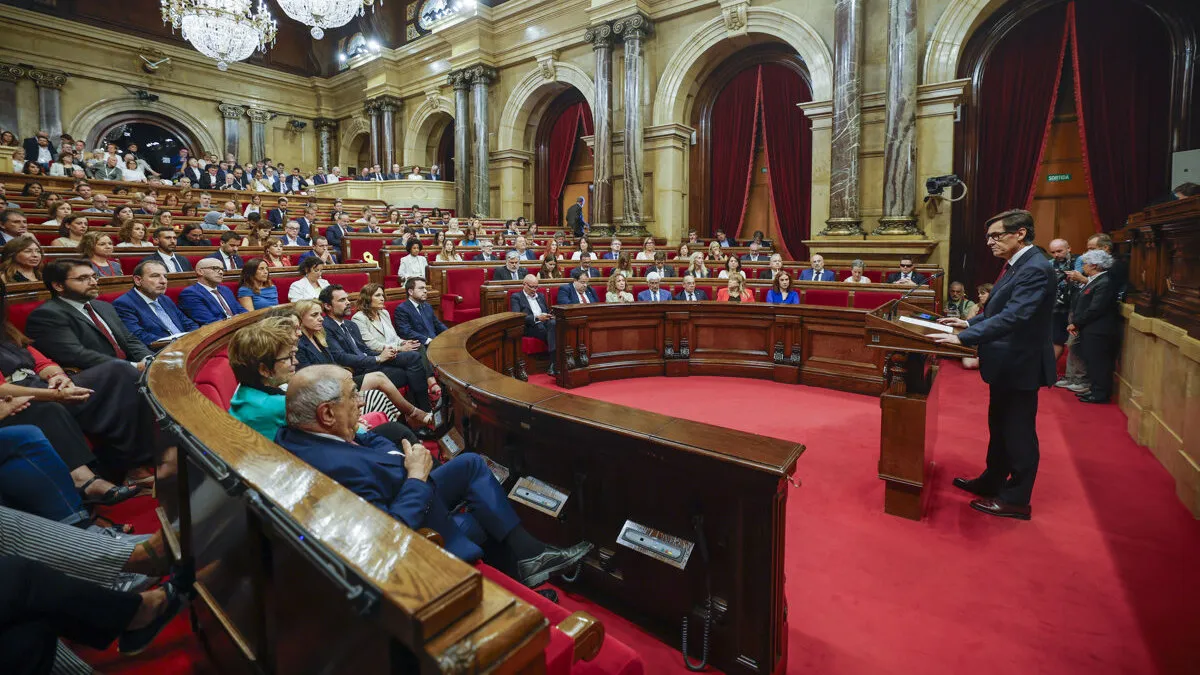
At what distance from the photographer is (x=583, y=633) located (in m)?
1.15

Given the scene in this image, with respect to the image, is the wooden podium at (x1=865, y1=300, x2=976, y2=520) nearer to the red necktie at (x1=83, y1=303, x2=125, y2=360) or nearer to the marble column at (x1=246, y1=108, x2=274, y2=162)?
the red necktie at (x1=83, y1=303, x2=125, y2=360)

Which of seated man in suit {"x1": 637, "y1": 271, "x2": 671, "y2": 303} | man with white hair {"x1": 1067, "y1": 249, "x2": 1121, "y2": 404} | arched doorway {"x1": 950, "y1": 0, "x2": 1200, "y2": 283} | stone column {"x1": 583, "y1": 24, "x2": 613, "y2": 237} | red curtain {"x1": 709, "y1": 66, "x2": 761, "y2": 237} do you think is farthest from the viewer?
stone column {"x1": 583, "y1": 24, "x2": 613, "y2": 237}

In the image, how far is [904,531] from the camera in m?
2.53

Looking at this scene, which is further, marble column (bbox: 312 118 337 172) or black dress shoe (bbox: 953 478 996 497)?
marble column (bbox: 312 118 337 172)

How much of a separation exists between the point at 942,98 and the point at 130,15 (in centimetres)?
1823

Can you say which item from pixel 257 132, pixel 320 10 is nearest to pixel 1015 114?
pixel 320 10

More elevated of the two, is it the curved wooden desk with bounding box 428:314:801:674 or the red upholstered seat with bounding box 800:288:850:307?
the red upholstered seat with bounding box 800:288:850:307

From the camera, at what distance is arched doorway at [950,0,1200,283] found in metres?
6.82

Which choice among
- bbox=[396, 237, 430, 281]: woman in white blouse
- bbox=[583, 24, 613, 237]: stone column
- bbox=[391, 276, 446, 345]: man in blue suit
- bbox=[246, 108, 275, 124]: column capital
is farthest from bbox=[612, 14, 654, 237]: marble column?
bbox=[246, 108, 275, 124]: column capital

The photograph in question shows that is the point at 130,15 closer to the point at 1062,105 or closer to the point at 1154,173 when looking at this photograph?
the point at 1062,105

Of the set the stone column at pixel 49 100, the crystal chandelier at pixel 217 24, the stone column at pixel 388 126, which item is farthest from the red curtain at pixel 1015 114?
the stone column at pixel 49 100

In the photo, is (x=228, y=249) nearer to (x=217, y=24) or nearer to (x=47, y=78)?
(x=217, y=24)

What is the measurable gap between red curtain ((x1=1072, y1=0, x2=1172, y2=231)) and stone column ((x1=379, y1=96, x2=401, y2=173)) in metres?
13.7

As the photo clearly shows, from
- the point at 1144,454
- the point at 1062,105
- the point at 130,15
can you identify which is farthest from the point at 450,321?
the point at 130,15
